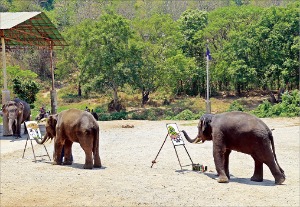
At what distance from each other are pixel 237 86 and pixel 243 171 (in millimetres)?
37074

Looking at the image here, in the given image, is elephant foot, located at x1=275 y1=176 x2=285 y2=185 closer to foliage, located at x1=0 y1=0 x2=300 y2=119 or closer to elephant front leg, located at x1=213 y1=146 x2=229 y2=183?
elephant front leg, located at x1=213 y1=146 x2=229 y2=183

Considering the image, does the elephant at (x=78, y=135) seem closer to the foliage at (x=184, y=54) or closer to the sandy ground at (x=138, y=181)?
the sandy ground at (x=138, y=181)

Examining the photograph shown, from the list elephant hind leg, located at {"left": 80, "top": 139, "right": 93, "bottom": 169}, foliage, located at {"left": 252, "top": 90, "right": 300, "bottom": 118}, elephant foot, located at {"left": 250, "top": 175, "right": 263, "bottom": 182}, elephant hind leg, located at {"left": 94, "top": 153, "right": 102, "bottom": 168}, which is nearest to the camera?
elephant foot, located at {"left": 250, "top": 175, "right": 263, "bottom": 182}

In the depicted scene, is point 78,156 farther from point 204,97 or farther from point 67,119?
point 204,97

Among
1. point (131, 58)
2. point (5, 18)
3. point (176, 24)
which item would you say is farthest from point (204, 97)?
point (5, 18)

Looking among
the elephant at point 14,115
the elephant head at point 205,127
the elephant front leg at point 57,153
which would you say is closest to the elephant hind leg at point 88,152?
the elephant front leg at point 57,153

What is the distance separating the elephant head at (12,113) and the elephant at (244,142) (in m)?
13.9

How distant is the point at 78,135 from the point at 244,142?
586 cm

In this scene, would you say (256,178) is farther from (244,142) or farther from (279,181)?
(244,142)

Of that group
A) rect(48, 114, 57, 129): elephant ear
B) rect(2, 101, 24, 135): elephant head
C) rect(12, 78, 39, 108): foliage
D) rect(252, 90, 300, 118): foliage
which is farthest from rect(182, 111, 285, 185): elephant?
rect(12, 78, 39, 108): foliage

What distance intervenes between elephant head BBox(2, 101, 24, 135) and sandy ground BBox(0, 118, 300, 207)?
2524 mm

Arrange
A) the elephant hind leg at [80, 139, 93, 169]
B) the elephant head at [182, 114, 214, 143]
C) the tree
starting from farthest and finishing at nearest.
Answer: the tree, the elephant hind leg at [80, 139, 93, 169], the elephant head at [182, 114, 214, 143]

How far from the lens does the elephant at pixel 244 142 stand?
55.3ft

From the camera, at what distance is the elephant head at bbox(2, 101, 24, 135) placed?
28.2 metres
